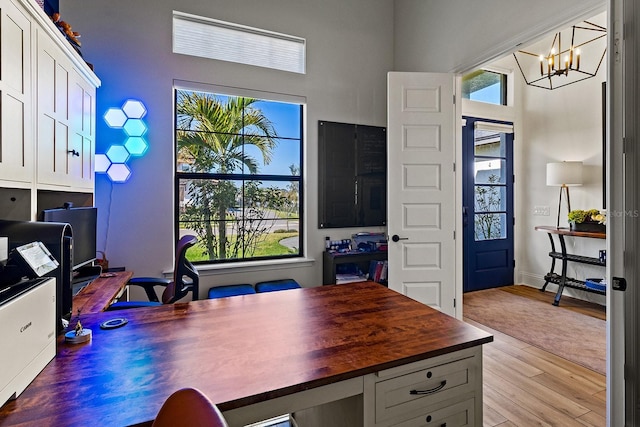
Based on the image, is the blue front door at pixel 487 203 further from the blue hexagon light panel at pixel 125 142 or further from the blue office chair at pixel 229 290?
the blue hexagon light panel at pixel 125 142

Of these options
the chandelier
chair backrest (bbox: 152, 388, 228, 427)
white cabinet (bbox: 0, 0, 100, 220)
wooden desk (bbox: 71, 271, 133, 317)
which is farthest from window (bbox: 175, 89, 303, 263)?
the chandelier

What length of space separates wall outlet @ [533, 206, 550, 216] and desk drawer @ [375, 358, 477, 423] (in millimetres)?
4377

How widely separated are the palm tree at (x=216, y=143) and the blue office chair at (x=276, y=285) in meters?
0.51

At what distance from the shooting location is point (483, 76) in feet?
15.7

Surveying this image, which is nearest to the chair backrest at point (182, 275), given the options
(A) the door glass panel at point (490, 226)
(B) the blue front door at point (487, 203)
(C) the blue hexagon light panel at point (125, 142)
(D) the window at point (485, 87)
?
(C) the blue hexagon light panel at point (125, 142)

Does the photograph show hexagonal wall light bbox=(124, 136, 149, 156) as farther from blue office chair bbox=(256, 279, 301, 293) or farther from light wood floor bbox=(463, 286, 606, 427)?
light wood floor bbox=(463, 286, 606, 427)

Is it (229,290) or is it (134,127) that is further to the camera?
(229,290)

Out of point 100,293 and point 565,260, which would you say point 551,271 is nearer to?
point 565,260

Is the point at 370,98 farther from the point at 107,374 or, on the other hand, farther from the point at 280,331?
the point at 107,374

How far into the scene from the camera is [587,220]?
404cm

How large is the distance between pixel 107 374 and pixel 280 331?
574 mm

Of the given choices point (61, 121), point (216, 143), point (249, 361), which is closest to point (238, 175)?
point (216, 143)

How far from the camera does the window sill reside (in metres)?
3.23

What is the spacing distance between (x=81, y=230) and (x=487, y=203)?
486 cm
